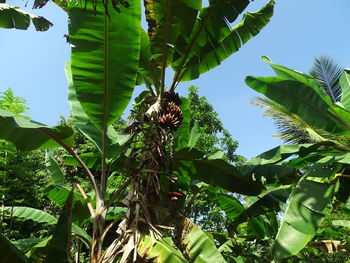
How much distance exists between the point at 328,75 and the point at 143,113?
369 inches

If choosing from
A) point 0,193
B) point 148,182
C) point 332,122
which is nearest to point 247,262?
point 332,122

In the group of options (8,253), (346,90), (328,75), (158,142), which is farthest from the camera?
(328,75)

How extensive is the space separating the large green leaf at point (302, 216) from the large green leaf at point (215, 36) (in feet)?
6.39

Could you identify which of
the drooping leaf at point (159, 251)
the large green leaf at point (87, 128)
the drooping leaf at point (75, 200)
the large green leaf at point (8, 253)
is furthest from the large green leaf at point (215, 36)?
the large green leaf at point (8, 253)

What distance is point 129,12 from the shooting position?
3.00 m

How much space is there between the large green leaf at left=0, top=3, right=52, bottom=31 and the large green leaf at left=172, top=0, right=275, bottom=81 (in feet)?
5.92

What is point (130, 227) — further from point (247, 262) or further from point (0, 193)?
point (0, 193)

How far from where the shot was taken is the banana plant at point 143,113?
8.94 ft

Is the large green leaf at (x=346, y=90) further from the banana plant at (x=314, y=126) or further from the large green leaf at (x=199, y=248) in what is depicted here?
the large green leaf at (x=199, y=248)

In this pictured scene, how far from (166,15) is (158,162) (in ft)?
5.41

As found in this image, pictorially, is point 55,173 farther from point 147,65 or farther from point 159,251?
point 159,251

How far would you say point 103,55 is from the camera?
305 cm

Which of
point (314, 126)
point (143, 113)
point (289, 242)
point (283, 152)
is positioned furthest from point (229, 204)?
point (143, 113)

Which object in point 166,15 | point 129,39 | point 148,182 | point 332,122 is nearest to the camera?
point 148,182
